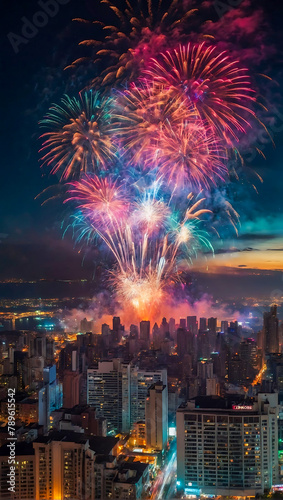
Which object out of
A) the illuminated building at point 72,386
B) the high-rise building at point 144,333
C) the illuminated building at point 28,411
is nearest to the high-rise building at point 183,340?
the high-rise building at point 144,333

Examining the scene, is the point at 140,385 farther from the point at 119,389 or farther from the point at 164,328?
the point at 164,328

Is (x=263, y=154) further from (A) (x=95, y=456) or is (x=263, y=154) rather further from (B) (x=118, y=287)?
(A) (x=95, y=456)

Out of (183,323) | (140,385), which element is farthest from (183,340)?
(140,385)

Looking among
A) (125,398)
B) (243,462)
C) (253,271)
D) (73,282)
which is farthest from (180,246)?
(243,462)

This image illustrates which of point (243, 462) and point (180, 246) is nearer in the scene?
point (243, 462)

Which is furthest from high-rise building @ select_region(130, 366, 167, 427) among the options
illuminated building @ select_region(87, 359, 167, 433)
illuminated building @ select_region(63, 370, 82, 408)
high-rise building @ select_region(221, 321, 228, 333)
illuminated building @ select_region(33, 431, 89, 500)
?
illuminated building @ select_region(33, 431, 89, 500)

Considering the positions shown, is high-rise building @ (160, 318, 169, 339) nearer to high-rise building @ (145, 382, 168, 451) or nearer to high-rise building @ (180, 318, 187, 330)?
high-rise building @ (180, 318, 187, 330)
